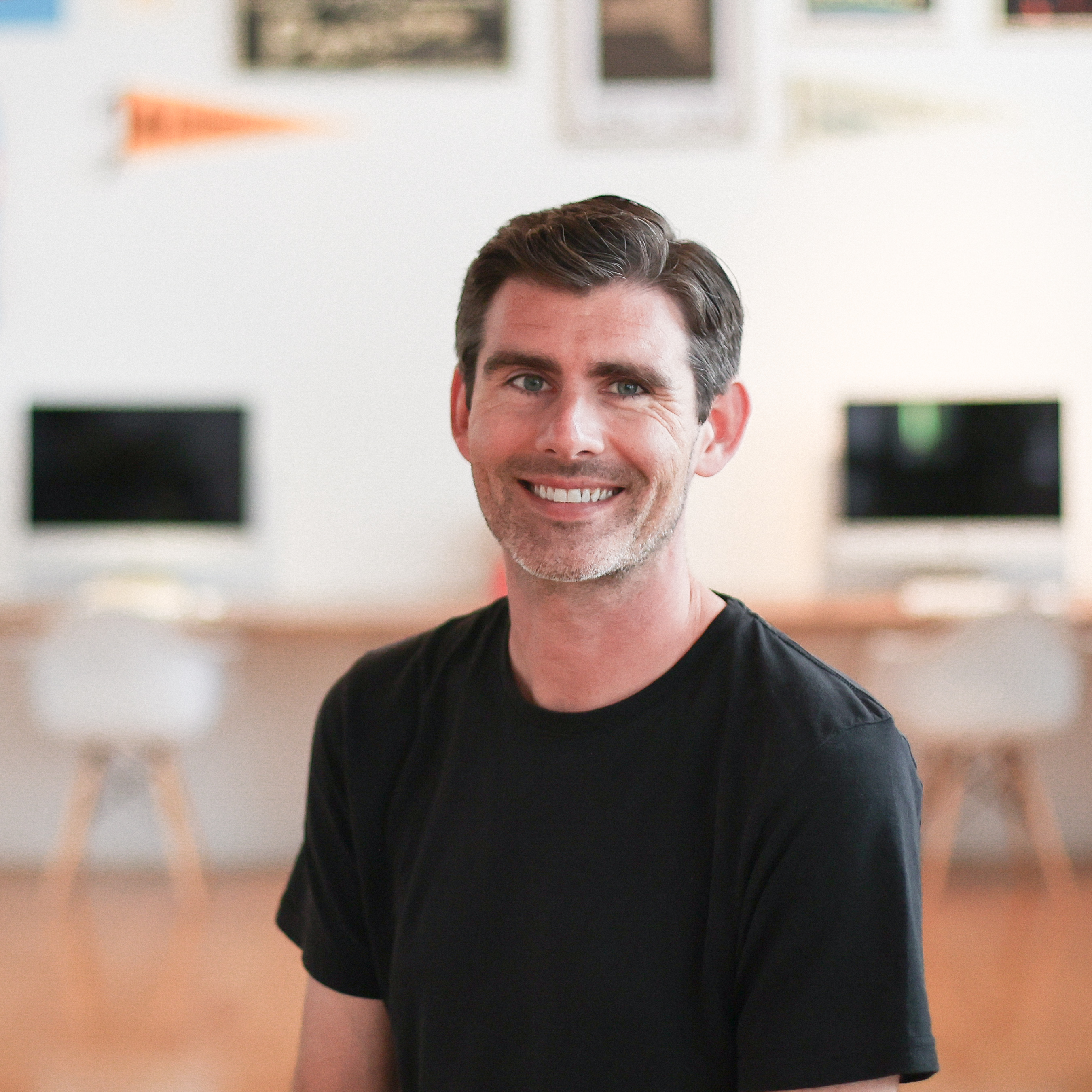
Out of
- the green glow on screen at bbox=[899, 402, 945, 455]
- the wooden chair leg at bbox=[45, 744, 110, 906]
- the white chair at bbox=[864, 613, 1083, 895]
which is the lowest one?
the wooden chair leg at bbox=[45, 744, 110, 906]

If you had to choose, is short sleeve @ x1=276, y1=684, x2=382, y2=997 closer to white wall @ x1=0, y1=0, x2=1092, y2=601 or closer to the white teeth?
the white teeth

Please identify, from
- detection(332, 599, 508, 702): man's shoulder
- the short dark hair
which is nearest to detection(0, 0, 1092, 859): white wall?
detection(332, 599, 508, 702): man's shoulder

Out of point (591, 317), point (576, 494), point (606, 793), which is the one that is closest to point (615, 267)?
point (591, 317)

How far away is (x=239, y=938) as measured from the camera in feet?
9.71

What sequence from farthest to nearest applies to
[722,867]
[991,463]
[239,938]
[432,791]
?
[991,463]
[239,938]
[432,791]
[722,867]

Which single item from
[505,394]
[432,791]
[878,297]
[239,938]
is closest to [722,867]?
[432,791]

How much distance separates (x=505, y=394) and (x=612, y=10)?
10.1ft

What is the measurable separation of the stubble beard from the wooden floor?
1574 millimetres

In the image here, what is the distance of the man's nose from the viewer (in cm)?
91

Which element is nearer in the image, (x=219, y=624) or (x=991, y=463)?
(x=219, y=624)

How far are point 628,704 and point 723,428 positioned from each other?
0.88 feet

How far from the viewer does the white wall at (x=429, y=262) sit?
12.0 feet

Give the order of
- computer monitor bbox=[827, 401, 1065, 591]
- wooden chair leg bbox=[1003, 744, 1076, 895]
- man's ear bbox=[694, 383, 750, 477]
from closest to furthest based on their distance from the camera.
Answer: man's ear bbox=[694, 383, 750, 477]
wooden chair leg bbox=[1003, 744, 1076, 895]
computer monitor bbox=[827, 401, 1065, 591]

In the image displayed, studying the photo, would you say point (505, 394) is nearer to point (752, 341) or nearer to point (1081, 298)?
point (752, 341)
